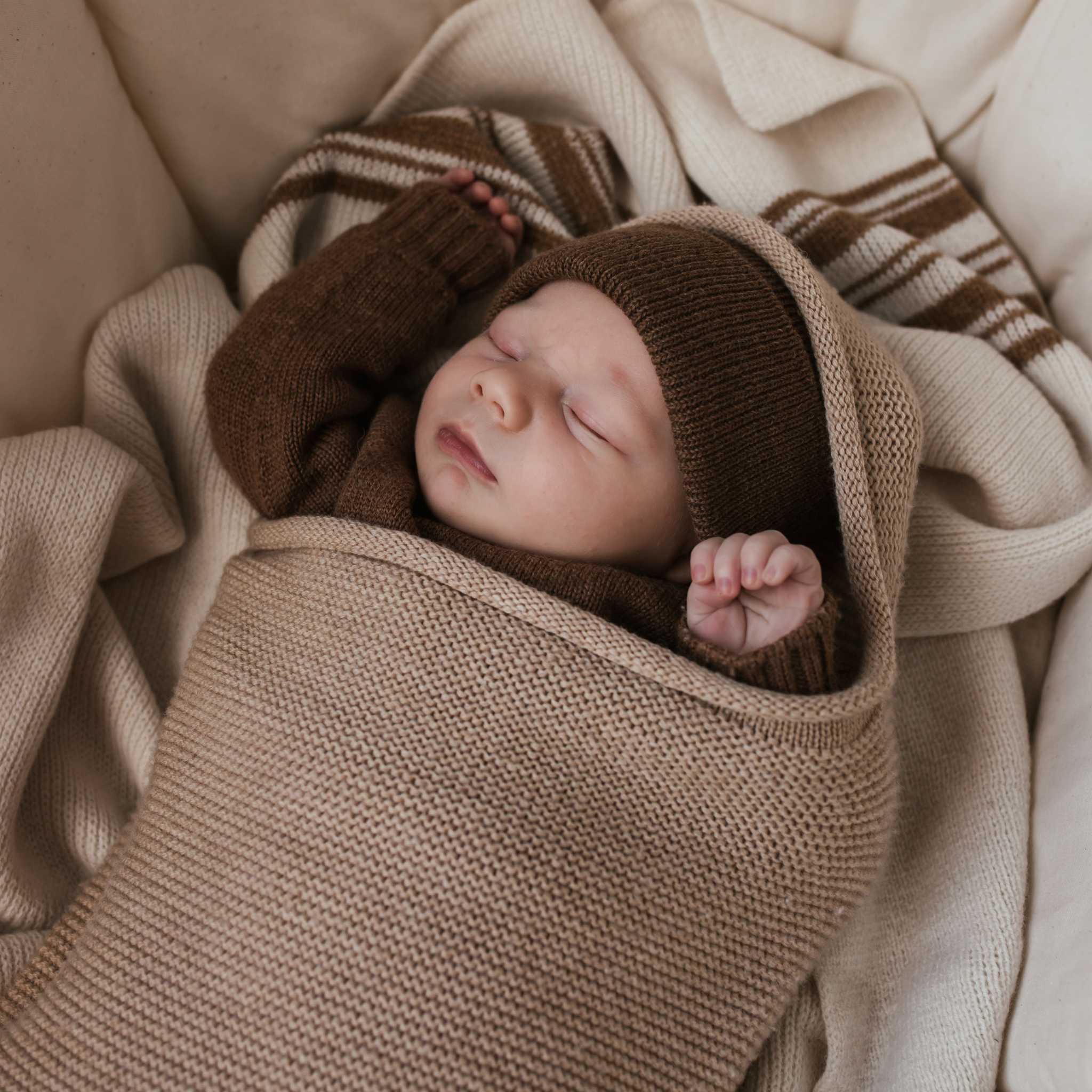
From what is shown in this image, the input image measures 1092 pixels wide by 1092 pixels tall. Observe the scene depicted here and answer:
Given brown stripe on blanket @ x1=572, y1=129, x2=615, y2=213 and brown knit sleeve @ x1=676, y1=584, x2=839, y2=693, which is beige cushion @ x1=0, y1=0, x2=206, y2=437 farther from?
brown knit sleeve @ x1=676, y1=584, x2=839, y2=693

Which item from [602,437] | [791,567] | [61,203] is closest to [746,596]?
[791,567]

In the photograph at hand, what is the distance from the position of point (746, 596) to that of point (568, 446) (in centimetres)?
22

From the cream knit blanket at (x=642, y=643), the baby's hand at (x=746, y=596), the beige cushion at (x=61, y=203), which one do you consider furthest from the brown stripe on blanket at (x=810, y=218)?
the beige cushion at (x=61, y=203)

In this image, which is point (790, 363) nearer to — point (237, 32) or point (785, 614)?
point (785, 614)

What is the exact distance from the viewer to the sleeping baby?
36.4 inches

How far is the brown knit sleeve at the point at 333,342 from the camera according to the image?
1.06 meters

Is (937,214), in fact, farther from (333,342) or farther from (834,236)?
(333,342)

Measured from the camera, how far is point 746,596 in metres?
0.93

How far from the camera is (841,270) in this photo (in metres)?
1.23

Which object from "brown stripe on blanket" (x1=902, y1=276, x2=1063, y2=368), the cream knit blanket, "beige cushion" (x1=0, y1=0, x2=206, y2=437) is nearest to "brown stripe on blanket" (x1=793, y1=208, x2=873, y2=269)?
the cream knit blanket

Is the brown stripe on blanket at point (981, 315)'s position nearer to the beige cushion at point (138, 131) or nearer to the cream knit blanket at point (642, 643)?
the cream knit blanket at point (642, 643)

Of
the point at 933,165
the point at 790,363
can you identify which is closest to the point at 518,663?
the point at 790,363

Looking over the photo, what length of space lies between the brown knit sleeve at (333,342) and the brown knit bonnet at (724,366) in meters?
0.18

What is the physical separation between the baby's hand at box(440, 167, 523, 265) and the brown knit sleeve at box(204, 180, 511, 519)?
0.08 feet
